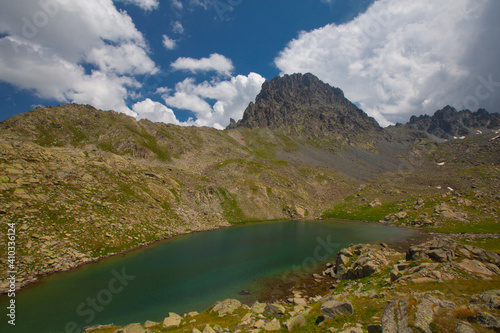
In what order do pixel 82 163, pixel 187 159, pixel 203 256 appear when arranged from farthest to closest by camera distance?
pixel 187 159, pixel 82 163, pixel 203 256

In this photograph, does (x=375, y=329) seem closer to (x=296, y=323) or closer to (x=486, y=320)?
(x=486, y=320)

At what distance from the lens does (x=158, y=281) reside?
139 ft

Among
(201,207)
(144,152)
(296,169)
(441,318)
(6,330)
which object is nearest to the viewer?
(441,318)

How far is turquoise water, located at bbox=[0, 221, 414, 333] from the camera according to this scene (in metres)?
31.5

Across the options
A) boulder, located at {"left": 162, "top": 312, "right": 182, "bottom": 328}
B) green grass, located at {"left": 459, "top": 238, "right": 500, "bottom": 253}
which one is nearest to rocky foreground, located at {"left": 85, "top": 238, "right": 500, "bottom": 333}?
boulder, located at {"left": 162, "top": 312, "right": 182, "bottom": 328}

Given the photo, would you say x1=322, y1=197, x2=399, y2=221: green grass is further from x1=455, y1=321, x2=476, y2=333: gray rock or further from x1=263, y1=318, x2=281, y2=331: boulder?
x1=455, y1=321, x2=476, y2=333: gray rock

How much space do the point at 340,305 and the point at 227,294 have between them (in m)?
23.8

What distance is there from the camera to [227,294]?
121ft

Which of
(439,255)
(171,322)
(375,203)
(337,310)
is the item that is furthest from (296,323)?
(375,203)

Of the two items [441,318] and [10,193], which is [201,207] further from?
[441,318]

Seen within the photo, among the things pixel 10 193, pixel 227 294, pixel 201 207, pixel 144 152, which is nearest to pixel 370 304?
pixel 227 294

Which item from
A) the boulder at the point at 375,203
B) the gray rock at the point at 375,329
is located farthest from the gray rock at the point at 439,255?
the boulder at the point at 375,203

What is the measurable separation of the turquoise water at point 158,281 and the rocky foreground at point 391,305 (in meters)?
7.01

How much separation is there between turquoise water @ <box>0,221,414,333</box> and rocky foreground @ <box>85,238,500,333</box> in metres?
7.01
